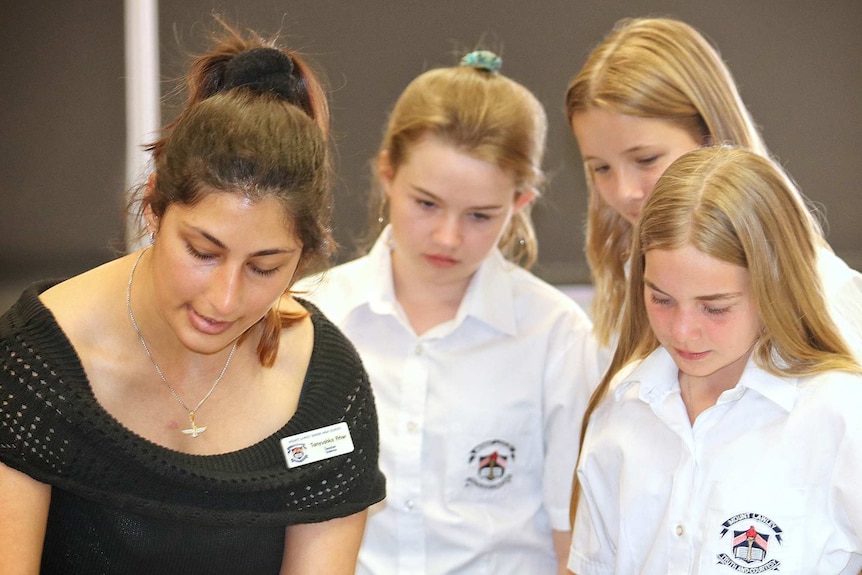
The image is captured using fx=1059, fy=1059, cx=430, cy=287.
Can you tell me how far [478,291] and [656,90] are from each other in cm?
56

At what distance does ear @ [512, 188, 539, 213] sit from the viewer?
230cm

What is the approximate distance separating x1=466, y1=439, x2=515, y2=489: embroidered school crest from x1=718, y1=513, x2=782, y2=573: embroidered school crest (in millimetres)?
616

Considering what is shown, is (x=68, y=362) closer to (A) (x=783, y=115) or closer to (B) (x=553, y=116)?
(B) (x=553, y=116)

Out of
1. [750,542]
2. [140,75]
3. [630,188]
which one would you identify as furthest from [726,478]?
[140,75]

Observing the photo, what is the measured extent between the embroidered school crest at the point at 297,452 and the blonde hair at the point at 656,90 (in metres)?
0.84

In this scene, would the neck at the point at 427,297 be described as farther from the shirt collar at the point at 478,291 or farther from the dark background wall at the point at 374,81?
the dark background wall at the point at 374,81

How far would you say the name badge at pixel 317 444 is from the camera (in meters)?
1.58

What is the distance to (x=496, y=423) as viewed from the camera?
222cm

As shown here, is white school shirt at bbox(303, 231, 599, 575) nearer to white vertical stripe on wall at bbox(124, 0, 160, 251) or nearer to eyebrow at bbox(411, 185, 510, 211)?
eyebrow at bbox(411, 185, 510, 211)

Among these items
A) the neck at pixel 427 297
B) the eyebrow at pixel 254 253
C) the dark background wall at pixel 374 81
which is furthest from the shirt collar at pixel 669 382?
the dark background wall at pixel 374 81

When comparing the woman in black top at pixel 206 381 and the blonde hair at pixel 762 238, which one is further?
the blonde hair at pixel 762 238

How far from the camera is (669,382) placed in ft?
6.00

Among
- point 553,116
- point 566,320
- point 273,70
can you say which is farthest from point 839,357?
point 553,116

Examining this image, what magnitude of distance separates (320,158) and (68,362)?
45cm
